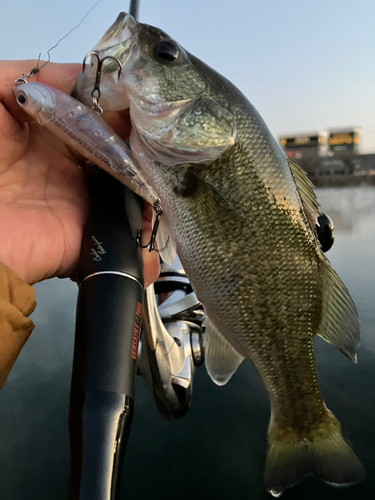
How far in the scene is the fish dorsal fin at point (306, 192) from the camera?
95cm

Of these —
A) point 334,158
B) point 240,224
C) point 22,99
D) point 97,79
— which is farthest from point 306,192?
point 334,158

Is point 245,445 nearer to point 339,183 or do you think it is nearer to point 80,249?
point 80,249

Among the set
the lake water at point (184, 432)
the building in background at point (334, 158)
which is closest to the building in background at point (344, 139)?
the building in background at point (334, 158)

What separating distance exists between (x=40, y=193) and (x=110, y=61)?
0.45 metres

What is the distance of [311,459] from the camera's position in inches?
35.4

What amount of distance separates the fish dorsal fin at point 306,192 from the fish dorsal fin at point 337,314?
0.14 metres

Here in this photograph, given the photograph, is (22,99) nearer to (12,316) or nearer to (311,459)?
(12,316)

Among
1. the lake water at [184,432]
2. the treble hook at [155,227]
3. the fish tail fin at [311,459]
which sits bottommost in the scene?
the lake water at [184,432]

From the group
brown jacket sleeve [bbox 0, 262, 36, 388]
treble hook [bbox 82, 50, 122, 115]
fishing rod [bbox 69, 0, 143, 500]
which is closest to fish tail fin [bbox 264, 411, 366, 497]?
fishing rod [bbox 69, 0, 143, 500]

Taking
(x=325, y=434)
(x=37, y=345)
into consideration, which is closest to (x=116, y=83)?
(x=325, y=434)

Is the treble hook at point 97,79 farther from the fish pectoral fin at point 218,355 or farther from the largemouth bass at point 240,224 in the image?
the fish pectoral fin at point 218,355

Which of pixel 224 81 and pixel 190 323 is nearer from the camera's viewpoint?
pixel 224 81

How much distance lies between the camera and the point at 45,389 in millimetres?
1875

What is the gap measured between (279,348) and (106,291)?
0.52 meters
